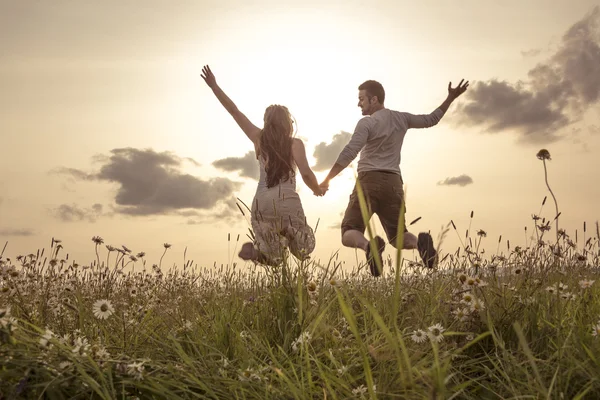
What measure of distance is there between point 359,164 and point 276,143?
7.11 feet

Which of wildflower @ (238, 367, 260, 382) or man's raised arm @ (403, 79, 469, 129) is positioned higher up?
man's raised arm @ (403, 79, 469, 129)

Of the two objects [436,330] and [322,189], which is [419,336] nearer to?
[436,330]

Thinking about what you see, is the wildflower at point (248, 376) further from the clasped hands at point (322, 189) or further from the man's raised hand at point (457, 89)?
the man's raised hand at point (457, 89)

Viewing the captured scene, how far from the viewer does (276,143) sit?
818cm

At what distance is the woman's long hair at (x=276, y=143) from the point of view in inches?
321

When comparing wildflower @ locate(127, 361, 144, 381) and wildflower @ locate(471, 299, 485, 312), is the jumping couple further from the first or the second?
wildflower @ locate(127, 361, 144, 381)

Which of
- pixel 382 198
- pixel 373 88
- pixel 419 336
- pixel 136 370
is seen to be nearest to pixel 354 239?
pixel 382 198

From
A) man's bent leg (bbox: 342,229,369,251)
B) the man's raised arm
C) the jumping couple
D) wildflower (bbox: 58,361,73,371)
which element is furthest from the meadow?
the man's raised arm

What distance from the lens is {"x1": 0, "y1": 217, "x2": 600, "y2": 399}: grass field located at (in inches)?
80.0

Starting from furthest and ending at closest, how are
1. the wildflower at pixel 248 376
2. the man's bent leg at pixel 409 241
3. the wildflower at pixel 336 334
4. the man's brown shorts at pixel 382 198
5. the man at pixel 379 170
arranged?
the man's bent leg at pixel 409 241
the man's brown shorts at pixel 382 198
the man at pixel 379 170
the wildflower at pixel 336 334
the wildflower at pixel 248 376

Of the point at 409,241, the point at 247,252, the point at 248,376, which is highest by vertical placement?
the point at 409,241

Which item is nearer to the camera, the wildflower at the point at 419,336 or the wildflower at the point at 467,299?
the wildflower at the point at 419,336

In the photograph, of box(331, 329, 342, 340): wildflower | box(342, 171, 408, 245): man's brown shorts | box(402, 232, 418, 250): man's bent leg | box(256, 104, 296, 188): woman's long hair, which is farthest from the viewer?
box(402, 232, 418, 250): man's bent leg

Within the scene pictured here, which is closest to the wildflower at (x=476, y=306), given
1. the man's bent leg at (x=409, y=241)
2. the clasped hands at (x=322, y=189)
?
the clasped hands at (x=322, y=189)
